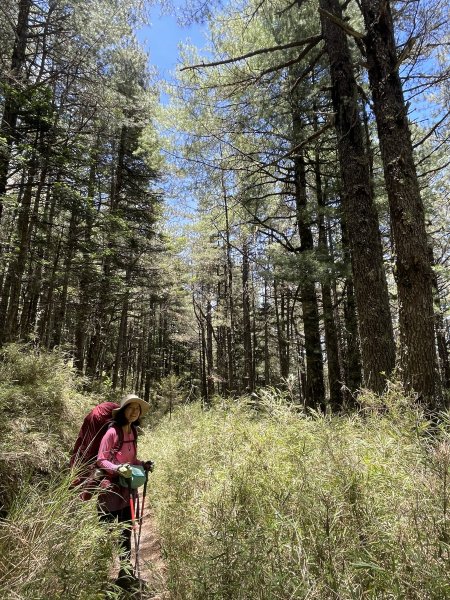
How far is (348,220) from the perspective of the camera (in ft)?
19.6

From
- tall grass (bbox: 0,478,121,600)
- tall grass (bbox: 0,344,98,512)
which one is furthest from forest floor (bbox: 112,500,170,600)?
tall grass (bbox: 0,344,98,512)

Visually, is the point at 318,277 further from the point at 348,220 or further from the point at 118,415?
the point at 118,415

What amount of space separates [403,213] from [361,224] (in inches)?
40.9

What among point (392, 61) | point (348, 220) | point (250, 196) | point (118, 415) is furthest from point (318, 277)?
point (118, 415)

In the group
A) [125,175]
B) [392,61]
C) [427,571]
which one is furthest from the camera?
[125,175]

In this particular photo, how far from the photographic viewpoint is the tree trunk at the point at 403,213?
450 centimetres

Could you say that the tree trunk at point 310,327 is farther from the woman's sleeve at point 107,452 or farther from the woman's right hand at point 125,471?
the woman's right hand at point 125,471

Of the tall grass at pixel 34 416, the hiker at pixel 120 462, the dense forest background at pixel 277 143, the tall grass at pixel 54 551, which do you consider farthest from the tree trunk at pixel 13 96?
the tall grass at pixel 54 551

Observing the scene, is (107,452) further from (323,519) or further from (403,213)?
(403,213)

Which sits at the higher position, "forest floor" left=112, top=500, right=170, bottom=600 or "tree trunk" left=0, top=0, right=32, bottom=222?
"tree trunk" left=0, top=0, right=32, bottom=222

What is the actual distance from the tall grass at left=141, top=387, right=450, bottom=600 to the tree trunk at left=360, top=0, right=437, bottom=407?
80cm

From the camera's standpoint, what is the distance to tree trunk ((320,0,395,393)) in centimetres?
535

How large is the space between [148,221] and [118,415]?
14.6 metres

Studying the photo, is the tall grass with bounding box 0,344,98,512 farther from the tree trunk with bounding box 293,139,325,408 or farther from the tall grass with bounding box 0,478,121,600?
the tree trunk with bounding box 293,139,325,408
